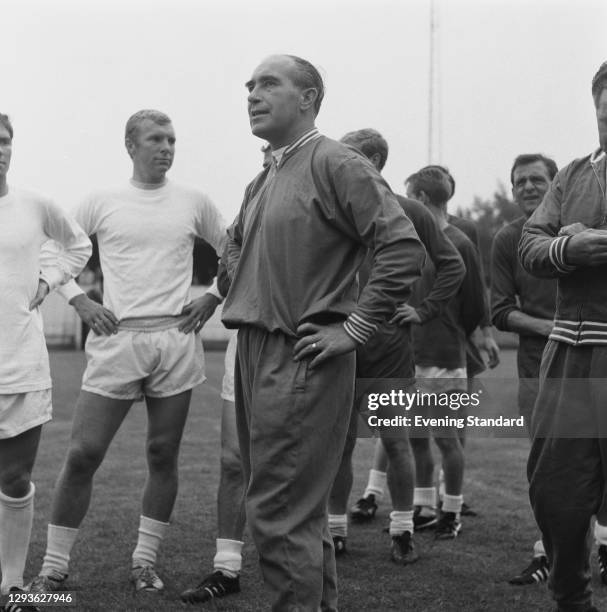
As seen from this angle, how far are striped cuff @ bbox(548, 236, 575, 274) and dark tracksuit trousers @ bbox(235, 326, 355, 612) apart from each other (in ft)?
3.13

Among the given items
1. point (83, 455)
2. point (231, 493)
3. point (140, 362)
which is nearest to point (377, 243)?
point (140, 362)

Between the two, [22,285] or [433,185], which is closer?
[22,285]

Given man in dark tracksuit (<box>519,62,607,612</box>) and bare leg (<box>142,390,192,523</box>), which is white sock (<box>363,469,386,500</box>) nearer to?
bare leg (<box>142,390,192,523</box>)

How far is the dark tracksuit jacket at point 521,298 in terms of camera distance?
5.59 meters

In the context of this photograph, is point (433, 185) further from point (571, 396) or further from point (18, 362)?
point (18, 362)

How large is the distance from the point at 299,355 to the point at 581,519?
4.67 feet

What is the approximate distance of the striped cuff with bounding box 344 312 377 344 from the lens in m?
3.54

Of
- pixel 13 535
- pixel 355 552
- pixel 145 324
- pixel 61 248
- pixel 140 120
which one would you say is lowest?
pixel 355 552

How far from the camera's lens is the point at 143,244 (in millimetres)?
5367

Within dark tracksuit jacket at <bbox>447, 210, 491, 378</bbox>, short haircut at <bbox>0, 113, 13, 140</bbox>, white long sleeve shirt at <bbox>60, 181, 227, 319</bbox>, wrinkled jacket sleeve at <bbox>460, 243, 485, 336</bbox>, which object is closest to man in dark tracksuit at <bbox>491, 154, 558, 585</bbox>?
wrinkled jacket sleeve at <bbox>460, 243, 485, 336</bbox>

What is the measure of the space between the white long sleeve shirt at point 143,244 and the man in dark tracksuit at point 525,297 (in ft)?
5.88

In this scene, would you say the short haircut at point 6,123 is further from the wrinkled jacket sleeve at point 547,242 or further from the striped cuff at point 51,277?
the wrinkled jacket sleeve at point 547,242

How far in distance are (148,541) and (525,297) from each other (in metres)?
2.53

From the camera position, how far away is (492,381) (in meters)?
6.36
